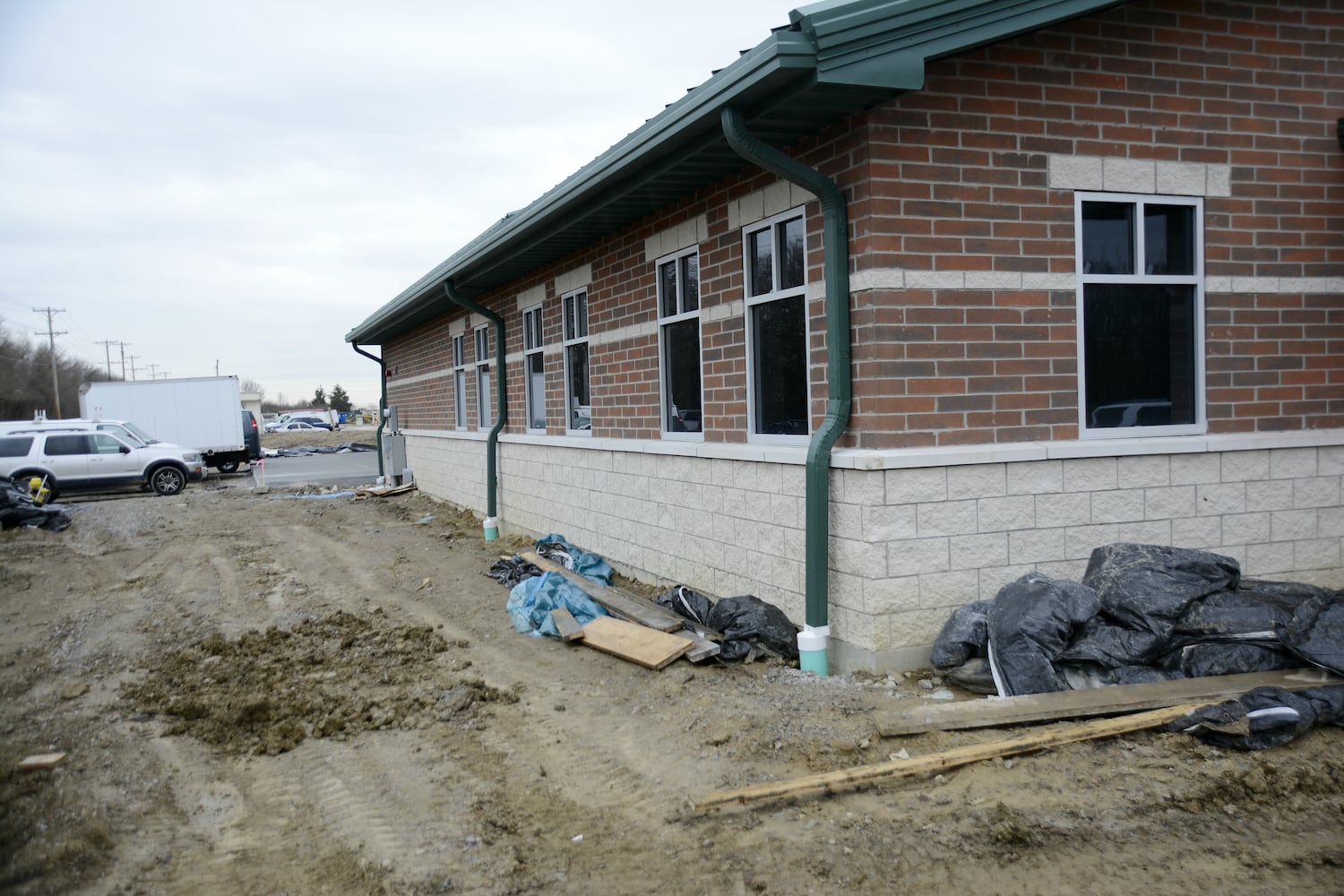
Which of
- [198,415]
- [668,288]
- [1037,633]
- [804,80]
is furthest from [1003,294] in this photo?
[198,415]

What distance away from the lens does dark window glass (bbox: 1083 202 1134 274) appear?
21.5 feet

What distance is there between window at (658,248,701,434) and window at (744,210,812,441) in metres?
0.97

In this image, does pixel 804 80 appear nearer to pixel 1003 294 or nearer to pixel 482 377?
pixel 1003 294

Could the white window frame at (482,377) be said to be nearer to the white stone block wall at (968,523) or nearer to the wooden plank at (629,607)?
the wooden plank at (629,607)

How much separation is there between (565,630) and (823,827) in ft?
13.0

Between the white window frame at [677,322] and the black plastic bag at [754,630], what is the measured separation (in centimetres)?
191

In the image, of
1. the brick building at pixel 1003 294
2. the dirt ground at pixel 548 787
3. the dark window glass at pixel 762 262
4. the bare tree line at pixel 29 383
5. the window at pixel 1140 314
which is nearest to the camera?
the dirt ground at pixel 548 787

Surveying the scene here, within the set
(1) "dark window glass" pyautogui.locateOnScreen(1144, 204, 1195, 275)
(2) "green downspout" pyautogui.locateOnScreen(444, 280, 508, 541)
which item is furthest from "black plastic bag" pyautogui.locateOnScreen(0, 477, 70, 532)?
(1) "dark window glass" pyautogui.locateOnScreen(1144, 204, 1195, 275)

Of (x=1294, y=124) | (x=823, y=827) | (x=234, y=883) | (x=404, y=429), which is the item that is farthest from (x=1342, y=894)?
(x=404, y=429)

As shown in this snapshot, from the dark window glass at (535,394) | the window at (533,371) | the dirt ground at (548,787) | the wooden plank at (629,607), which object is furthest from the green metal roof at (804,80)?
the dark window glass at (535,394)

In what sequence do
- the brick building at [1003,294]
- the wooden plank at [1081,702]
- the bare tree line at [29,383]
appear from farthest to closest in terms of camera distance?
1. the bare tree line at [29,383]
2. the brick building at [1003,294]
3. the wooden plank at [1081,702]

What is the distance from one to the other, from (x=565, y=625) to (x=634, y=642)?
3.18 ft

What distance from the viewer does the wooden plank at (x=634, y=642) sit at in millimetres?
6785

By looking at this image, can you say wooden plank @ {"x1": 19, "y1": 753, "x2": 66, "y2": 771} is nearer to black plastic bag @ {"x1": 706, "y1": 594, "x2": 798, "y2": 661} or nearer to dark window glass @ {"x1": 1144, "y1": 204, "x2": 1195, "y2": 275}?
black plastic bag @ {"x1": 706, "y1": 594, "x2": 798, "y2": 661}
